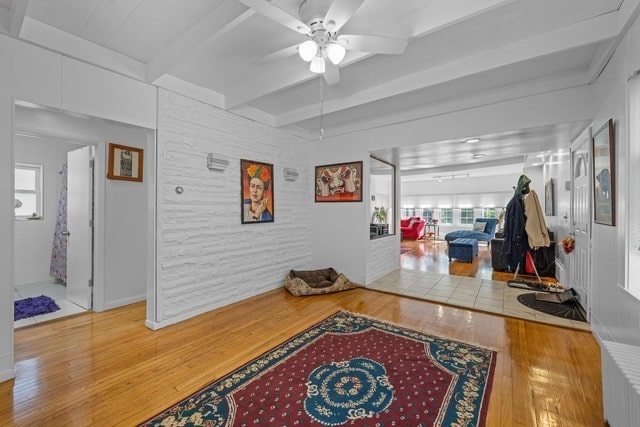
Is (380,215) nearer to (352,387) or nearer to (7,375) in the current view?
(352,387)

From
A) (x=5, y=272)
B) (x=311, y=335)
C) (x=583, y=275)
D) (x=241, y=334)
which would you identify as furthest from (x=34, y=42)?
(x=583, y=275)

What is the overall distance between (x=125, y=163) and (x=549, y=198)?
24.4 feet

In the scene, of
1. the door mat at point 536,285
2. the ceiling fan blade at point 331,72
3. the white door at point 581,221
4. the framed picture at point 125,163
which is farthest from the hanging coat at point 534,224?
the framed picture at point 125,163

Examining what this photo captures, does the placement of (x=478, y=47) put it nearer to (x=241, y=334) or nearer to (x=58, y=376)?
(x=241, y=334)

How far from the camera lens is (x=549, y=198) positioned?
543cm

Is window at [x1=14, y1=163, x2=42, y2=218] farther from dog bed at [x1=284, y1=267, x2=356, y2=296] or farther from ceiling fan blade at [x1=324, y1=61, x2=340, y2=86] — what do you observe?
ceiling fan blade at [x1=324, y1=61, x2=340, y2=86]

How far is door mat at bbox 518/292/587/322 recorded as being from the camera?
3195 mm

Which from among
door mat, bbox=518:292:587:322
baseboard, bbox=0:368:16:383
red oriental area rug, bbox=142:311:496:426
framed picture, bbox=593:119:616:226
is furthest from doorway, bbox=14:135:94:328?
door mat, bbox=518:292:587:322

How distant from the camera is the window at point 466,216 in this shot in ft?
36.4

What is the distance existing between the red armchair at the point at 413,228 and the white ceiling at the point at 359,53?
742 cm

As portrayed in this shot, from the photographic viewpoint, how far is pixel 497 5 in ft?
6.13

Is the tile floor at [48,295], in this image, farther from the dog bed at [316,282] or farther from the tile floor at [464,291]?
the tile floor at [464,291]

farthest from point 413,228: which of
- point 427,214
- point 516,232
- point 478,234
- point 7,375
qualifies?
point 7,375

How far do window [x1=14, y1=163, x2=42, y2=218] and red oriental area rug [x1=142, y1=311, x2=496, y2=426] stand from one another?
5.21 meters
